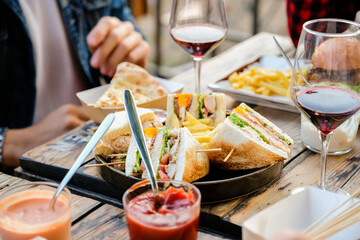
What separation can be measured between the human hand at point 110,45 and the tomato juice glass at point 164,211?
1.38m

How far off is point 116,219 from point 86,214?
9 centimetres

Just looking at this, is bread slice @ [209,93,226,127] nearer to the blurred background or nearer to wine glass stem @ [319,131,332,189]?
wine glass stem @ [319,131,332,189]

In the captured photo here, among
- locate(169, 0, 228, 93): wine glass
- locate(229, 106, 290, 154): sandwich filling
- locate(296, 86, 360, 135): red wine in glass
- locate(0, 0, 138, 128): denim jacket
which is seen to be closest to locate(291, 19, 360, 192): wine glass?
locate(296, 86, 360, 135): red wine in glass

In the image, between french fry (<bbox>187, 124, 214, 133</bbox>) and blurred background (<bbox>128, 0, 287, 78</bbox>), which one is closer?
french fry (<bbox>187, 124, 214, 133</bbox>)

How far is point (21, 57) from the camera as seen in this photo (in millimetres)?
2488

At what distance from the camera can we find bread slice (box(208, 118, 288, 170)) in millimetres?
1285

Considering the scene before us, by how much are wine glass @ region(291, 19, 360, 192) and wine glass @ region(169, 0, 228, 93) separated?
62cm

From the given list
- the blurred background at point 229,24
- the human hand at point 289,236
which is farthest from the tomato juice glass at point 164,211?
the blurred background at point 229,24

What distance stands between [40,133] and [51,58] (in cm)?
61

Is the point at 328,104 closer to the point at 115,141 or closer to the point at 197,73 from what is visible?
the point at 115,141

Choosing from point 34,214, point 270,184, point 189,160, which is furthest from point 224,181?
point 34,214

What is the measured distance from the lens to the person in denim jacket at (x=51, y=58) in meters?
2.21

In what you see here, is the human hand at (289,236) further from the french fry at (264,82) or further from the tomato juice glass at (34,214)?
the french fry at (264,82)

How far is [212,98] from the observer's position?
155 centimetres
